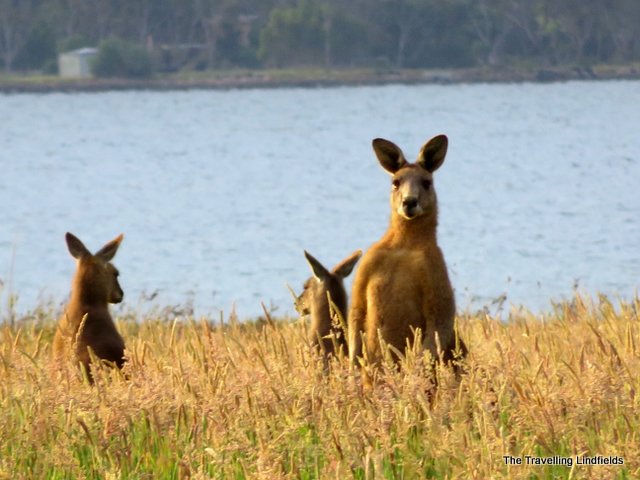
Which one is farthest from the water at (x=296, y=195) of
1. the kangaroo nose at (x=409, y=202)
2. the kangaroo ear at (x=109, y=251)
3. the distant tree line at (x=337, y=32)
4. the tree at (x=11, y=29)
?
the tree at (x=11, y=29)

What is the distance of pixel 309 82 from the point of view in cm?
Answer: 14750

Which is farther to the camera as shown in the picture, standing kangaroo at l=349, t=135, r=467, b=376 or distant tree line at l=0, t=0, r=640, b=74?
distant tree line at l=0, t=0, r=640, b=74

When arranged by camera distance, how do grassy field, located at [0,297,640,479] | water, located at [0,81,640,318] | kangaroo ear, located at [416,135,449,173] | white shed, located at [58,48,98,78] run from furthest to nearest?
white shed, located at [58,48,98,78] → water, located at [0,81,640,318] → kangaroo ear, located at [416,135,449,173] → grassy field, located at [0,297,640,479]

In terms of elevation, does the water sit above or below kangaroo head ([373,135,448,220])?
below

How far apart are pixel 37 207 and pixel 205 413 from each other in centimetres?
4966

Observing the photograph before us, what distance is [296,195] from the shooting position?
57.8 m

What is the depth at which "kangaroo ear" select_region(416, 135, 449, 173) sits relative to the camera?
653 centimetres

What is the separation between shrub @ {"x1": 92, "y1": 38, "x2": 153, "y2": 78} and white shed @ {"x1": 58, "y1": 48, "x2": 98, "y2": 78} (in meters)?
1.28

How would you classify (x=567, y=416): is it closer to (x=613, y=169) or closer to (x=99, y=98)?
(x=613, y=169)

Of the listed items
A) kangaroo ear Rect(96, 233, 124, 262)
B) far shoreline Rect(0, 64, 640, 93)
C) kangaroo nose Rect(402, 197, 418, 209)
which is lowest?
far shoreline Rect(0, 64, 640, 93)

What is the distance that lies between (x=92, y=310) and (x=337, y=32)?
131254mm

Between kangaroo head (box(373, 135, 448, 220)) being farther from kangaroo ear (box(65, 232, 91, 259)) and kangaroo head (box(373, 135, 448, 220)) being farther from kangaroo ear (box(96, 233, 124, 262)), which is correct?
kangaroo ear (box(65, 232, 91, 259))

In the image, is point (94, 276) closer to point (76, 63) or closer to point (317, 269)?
point (317, 269)

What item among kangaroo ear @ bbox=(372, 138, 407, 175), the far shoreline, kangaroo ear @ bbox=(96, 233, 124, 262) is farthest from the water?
the far shoreline
